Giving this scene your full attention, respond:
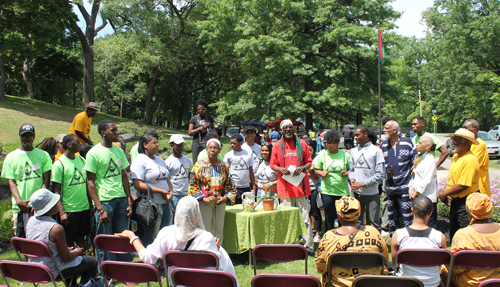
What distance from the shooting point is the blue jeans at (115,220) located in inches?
175

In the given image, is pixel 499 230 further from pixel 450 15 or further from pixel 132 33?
pixel 450 15

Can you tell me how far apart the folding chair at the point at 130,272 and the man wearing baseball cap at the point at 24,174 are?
2.26 meters

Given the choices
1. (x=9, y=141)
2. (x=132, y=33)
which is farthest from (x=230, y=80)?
(x=9, y=141)

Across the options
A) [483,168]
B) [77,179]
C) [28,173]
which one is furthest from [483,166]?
[28,173]

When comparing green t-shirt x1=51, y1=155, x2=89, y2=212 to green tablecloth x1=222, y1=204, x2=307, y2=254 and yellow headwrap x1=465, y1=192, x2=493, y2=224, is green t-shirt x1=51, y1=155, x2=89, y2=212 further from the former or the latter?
yellow headwrap x1=465, y1=192, x2=493, y2=224

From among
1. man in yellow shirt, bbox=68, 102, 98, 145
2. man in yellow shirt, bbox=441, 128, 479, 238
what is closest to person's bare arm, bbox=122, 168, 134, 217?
man in yellow shirt, bbox=68, 102, 98, 145

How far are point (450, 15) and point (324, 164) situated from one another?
4467 centimetres

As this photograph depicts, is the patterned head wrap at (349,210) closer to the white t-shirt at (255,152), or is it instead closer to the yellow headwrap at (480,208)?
the yellow headwrap at (480,208)

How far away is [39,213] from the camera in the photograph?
3.39 meters

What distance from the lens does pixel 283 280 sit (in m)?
2.64

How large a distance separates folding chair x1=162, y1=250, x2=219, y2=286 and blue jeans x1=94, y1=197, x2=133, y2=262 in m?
1.67

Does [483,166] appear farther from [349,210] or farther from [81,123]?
[81,123]

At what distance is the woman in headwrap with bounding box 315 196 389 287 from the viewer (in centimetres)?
307

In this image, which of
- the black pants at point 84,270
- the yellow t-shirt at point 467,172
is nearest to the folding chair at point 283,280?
the black pants at point 84,270
